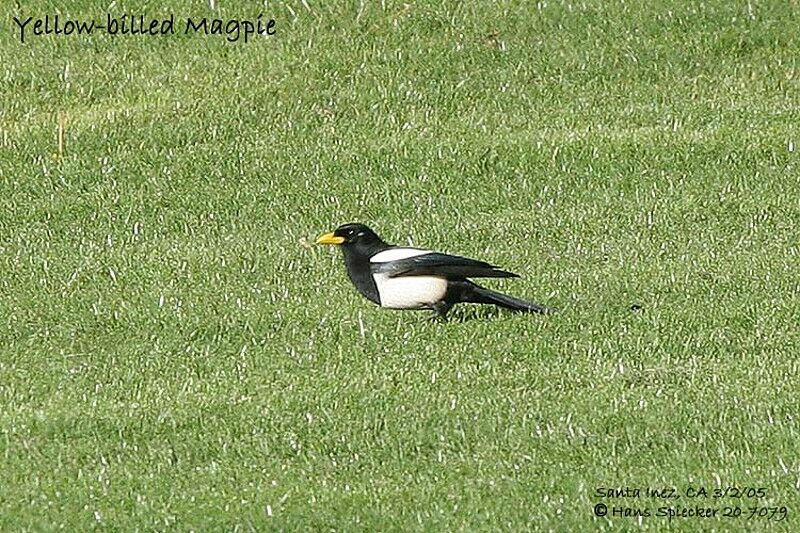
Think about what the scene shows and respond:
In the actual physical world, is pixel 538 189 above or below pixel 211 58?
below

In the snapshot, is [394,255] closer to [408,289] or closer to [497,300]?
[408,289]

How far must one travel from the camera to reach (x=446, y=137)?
608 inches

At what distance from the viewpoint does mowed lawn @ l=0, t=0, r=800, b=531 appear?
7727mm

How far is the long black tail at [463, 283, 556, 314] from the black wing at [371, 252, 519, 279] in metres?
0.17

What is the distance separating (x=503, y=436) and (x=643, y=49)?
9.91 meters

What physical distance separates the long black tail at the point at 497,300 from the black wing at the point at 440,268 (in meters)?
0.17

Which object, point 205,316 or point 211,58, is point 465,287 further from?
point 211,58

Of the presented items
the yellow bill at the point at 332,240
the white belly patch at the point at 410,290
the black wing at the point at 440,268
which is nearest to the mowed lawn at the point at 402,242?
the white belly patch at the point at 410,290

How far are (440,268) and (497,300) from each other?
17.1 inches

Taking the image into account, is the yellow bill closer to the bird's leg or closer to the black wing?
the black wing

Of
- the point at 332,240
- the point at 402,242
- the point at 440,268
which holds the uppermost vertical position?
the point at 332,240

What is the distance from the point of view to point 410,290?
10.1 metres

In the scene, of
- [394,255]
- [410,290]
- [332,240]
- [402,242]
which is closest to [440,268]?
[410,290]

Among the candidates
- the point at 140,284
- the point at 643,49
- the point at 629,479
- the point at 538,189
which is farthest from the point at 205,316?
the point at 643,49
